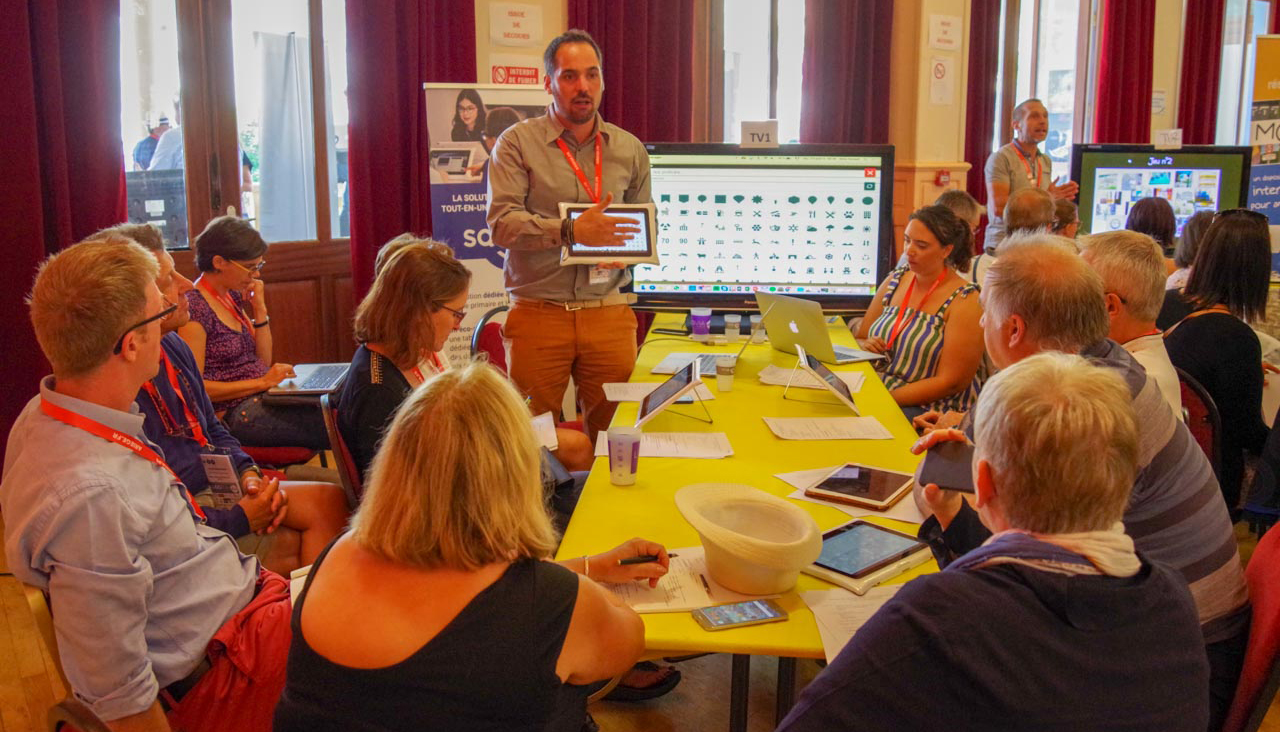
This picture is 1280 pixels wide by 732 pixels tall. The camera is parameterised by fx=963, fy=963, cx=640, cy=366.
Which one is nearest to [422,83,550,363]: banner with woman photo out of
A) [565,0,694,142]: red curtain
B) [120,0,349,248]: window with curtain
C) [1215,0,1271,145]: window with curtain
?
[120,0,349,248]: window with curtain

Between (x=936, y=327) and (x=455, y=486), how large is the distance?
2.31m

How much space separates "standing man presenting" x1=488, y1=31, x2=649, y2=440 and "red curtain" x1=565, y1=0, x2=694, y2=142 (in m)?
2.20

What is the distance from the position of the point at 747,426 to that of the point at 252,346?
1.92 meters

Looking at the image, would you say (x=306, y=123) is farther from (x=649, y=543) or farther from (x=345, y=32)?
(x=649, y=543)

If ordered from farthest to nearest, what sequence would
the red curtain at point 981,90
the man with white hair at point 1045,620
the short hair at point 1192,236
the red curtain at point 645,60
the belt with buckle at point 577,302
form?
the red curtain at point 981,90
the red curtain at point 645,60
the short hair at point 1192,236
the belt with buckle at point 577,302
the man with white hair at point 1045,620

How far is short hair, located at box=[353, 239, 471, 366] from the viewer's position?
2.38 meters

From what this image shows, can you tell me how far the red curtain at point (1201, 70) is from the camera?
853 centimetres

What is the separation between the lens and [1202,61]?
28.4 ft

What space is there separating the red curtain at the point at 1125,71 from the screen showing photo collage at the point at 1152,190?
7.11 feet

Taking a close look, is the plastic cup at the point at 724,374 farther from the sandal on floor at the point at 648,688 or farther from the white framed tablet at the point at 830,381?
the sandal on floor at the point at 648,688

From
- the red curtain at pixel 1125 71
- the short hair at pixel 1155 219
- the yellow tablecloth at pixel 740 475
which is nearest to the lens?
the yellow tablecloth at pixel 740 475

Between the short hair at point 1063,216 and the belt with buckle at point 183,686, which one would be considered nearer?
the belt with buckle at point 183,686

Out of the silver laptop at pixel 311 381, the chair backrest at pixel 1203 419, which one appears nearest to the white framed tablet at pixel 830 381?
the chair backrest at pixel 1203 419

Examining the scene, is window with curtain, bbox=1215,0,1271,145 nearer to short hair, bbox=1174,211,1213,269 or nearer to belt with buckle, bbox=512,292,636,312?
short hair, bbox=1174,211,1213,269
